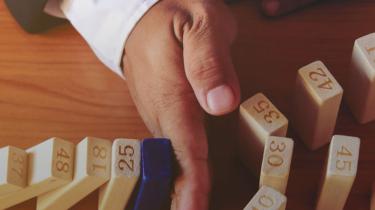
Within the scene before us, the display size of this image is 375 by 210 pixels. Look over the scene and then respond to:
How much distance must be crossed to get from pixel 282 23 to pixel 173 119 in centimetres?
24

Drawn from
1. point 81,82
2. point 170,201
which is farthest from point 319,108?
point 81,82

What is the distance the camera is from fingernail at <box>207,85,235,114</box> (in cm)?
69

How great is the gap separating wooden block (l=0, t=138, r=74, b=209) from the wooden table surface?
65 millimetres

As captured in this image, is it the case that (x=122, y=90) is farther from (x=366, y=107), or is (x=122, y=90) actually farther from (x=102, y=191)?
(x=366, y=107)

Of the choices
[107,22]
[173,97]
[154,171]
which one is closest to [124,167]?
[154,171]

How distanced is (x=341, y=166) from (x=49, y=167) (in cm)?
30

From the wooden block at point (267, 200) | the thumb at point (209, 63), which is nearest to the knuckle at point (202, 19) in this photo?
the thumb at point (209, 63)

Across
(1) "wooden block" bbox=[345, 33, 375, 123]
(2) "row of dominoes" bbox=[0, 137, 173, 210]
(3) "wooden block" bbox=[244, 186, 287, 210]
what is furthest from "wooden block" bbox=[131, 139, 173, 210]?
(1) "wooden block" bbox=[345, 33, 375, 123]

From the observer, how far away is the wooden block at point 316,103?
690 millimetres

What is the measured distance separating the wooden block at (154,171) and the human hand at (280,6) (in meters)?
0.28

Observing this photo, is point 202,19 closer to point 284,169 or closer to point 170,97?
point 170,97

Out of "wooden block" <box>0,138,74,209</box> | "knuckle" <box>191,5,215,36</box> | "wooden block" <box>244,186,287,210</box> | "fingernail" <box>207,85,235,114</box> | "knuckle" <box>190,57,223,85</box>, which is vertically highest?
"knuckle" <box>191,5,215,36</box>

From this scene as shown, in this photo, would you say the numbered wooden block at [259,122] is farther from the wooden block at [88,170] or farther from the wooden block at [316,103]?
the wooden block at [88,170]

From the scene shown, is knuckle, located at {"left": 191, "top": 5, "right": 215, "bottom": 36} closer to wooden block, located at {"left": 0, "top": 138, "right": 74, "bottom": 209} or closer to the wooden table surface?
the wooden table surface
